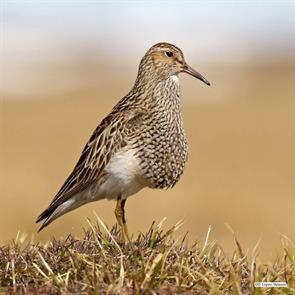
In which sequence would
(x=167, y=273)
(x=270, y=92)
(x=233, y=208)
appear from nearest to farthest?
(x=167, y=273) → (x=233, y=208) → (x=270, y=92)

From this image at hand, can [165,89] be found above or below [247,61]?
below

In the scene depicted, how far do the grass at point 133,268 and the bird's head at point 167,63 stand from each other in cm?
207

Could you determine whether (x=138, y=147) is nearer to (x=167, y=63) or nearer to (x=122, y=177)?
(x=122, y=177)

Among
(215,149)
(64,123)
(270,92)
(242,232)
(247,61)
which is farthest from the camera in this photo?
(247,61)

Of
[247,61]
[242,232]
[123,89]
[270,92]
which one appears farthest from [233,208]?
[247,61]

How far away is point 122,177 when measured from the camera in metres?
6.57

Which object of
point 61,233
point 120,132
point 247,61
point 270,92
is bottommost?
point 61,233

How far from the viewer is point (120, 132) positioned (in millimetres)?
6664

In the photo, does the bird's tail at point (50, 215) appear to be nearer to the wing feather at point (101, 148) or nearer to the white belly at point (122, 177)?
the wing feather at point (101, 148)

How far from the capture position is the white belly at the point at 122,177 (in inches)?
258

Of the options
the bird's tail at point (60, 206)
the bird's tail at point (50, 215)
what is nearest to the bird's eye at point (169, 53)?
the bird's tail at point (60, 206)

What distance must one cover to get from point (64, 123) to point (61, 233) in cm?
823

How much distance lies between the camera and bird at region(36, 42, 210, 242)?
659 cm

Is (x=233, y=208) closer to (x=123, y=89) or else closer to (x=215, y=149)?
(x=215, y=149)
